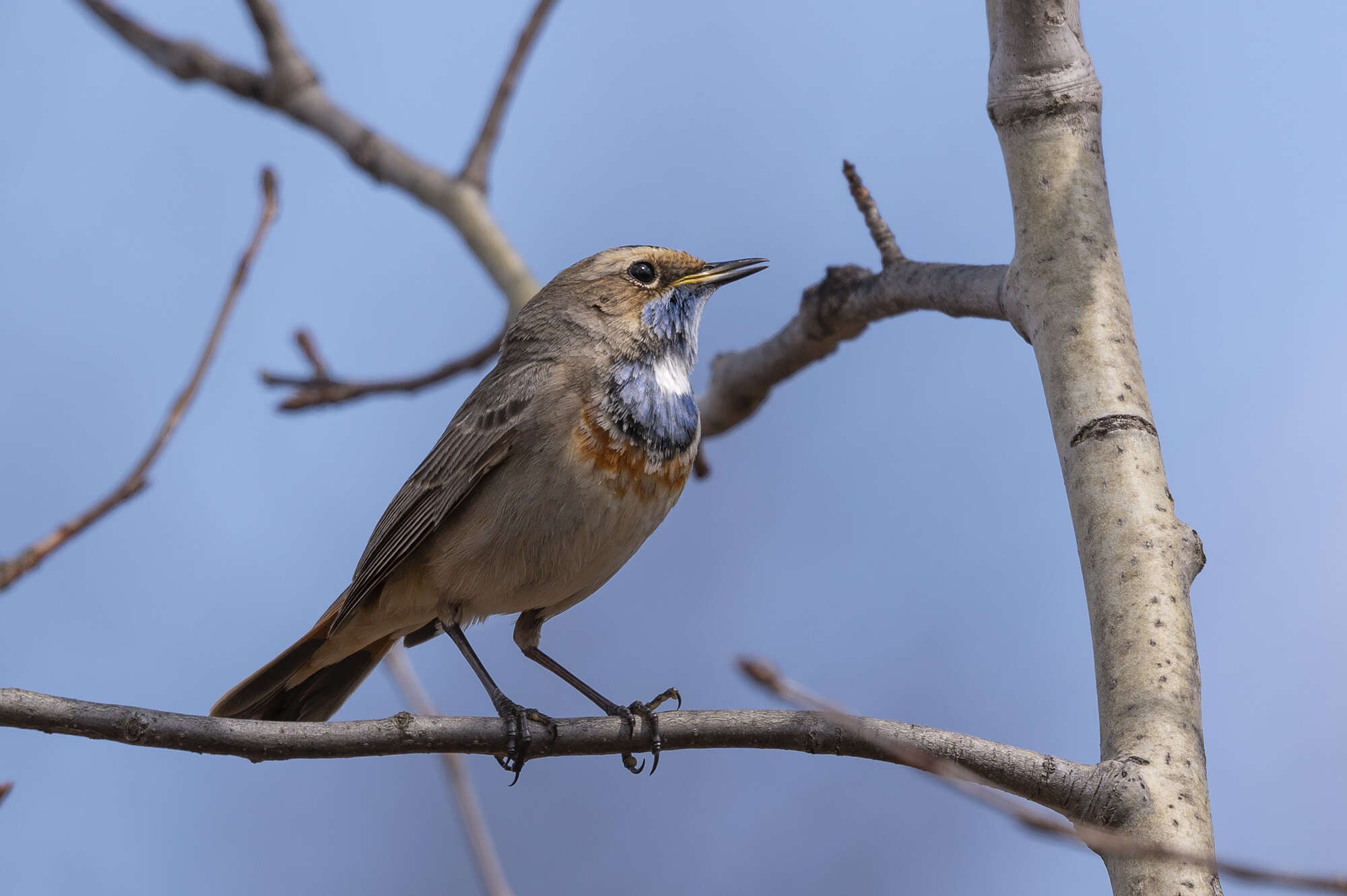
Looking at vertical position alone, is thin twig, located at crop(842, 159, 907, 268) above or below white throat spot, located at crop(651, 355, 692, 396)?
above

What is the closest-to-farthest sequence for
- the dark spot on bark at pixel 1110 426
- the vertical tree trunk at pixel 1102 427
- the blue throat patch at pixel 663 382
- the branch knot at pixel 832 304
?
the vertical tree trunk at pixel 1102 427 < the dark spot on bark at pixel 1110 426 < the blue throat patch at pixel 663 382 < the branch knot at pixel 832 304

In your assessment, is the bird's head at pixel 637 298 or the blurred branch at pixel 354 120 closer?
the bird's head at pixel 637 298

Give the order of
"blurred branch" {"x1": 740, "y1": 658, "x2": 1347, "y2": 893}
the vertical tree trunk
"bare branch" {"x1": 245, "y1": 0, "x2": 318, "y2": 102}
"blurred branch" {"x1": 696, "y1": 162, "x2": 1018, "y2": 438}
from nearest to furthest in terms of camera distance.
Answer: "blurred branch" {"x1": 740, "y1": 658, "x2": 1347, "y2": 893}, the vertical tree trunk, "blurred branch" {"x1": 696, "y1": 162, "x2": 1018, "y2": 438}, "bare branch" {"x1": 245, "y1": 0, "x2": 318, "y2": 102}

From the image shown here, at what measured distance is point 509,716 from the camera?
13.4ft

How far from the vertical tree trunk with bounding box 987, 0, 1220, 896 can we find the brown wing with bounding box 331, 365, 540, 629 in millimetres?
1914

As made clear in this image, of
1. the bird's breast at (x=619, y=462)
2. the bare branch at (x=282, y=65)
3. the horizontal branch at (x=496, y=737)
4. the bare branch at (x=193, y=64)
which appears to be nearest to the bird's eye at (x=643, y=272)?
the bird's breast at (x=619, y=462)

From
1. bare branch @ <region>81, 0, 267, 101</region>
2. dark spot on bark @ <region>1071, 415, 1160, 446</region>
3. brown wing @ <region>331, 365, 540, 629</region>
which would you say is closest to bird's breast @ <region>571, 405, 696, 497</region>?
brown wing @ <region>331, 365, 540, 629</region>

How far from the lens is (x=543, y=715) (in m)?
4.11

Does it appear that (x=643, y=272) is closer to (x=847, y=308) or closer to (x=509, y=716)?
(x=847, y=308)

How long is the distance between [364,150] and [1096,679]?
495 centimetres

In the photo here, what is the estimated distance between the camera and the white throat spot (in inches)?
196

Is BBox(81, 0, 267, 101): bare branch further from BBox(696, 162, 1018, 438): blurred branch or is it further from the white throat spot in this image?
the white throat spot

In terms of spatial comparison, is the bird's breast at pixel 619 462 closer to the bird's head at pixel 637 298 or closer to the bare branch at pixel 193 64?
the bird's head at pixel 637 298

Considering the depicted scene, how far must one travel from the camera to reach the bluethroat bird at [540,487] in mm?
4609
